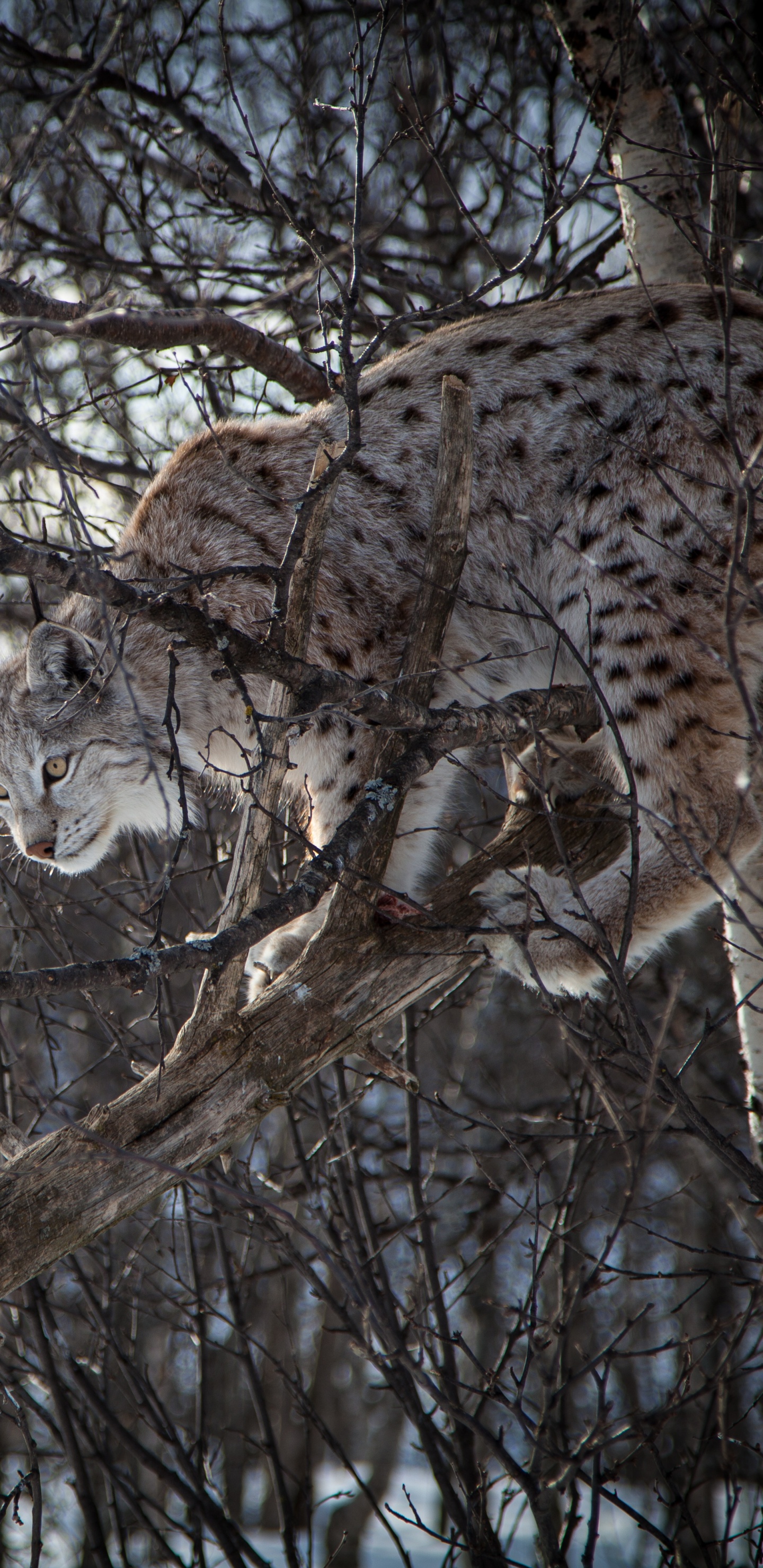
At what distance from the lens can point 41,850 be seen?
13.4 ft

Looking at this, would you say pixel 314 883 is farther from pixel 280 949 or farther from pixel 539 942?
pixel 280 949

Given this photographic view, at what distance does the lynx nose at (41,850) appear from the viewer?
161 inches

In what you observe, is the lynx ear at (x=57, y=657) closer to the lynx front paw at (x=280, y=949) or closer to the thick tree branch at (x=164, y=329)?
the thick tree branch at (x=164, y=329)

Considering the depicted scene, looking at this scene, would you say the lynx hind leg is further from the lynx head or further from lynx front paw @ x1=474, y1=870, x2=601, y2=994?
the lynx head

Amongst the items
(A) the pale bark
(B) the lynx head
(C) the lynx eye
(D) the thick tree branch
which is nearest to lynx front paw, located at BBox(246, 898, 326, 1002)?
(B) the lynx head

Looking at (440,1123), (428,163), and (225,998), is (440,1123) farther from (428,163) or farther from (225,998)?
(428,163)

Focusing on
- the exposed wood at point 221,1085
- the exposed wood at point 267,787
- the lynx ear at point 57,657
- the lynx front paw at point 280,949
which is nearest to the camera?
the exposed wood at point 221,1085

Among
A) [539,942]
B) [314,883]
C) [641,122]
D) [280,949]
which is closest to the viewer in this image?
[314,883]

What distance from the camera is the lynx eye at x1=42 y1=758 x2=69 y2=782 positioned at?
4125 mm

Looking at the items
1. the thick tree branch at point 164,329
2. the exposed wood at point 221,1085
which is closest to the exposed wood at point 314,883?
the exposed wood at point 221,1085

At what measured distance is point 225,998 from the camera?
9.57 feet

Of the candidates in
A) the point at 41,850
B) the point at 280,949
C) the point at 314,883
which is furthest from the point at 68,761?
the point at 314,883

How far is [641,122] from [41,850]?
371 cm

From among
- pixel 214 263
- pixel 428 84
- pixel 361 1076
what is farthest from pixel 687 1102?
pixel 428 84
